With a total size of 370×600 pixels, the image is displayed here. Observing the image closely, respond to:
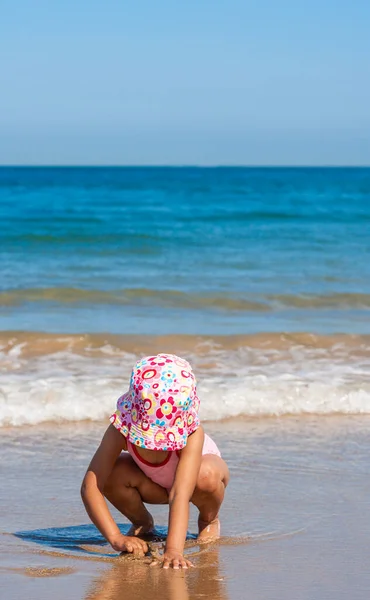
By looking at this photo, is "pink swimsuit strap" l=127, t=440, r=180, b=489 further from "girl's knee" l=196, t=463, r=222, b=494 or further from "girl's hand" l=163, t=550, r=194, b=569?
"girl's hand" l=163, t=550, r=194, b=569

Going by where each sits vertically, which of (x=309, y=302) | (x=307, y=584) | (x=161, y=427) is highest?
(x=309, y=302)

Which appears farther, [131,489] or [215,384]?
[215,384]

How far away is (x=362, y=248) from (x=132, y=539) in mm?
15262

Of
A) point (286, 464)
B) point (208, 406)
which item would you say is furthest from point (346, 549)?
point (208, 406)

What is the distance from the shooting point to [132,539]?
3459 millimetres

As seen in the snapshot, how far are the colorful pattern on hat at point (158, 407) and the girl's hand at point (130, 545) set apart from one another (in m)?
0.35

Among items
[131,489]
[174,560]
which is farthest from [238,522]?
[174,560]

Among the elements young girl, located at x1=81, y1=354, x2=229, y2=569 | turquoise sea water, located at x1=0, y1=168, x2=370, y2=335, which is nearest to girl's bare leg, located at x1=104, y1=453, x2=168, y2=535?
young girl, located at x1=81, y1=354, x2=229, y2=569

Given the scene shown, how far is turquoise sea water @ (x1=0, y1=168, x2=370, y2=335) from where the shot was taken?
383 inches

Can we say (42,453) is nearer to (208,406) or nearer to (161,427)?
(208,406)

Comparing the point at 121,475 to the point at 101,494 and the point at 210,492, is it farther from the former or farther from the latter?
the point at 210,492

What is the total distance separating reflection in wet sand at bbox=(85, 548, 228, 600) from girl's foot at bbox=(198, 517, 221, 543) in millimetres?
257

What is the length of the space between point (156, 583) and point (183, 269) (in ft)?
37.5

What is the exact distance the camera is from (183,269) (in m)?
14.5
